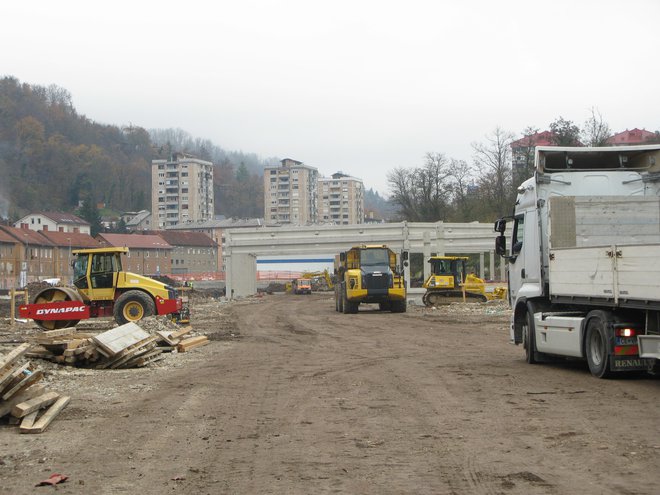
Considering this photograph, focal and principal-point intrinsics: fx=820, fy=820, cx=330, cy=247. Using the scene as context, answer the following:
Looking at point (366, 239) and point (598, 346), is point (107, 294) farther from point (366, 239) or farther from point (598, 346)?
point (366, 239)

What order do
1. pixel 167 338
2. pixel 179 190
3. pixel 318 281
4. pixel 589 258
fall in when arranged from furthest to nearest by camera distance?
1. pixel 179 190
2. pixel 318 281
3. pixel 167 338
4. pixel 589 258

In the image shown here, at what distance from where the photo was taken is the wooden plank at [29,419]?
9.26 m

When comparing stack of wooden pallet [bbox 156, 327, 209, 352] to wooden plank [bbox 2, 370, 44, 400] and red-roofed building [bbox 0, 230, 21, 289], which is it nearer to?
wooden plank [bbox 2, 370, 44, 400]

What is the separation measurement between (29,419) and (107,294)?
18456 millimetres

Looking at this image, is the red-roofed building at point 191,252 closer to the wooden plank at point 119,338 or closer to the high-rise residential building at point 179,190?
the high-rise residential building at point 179,190

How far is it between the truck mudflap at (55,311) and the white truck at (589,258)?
15.3 metres

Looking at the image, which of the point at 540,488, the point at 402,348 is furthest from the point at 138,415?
the point at 402,348

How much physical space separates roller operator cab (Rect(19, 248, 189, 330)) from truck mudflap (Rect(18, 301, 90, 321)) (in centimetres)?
3

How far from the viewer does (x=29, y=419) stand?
9.47m

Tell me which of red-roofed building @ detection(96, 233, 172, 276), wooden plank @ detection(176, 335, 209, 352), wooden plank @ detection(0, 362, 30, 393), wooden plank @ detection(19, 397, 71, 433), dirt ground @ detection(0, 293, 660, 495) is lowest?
dirt ground @ detection(0, 293, 660, 495)

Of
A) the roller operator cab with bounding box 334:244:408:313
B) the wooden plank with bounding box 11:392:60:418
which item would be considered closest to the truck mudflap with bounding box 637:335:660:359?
the wooden plank with bounding box 11:392:60:418

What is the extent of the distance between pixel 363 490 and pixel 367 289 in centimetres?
2993

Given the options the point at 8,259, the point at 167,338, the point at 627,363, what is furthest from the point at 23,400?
the point at 8,259

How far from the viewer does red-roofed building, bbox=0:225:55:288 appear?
96.9 m
